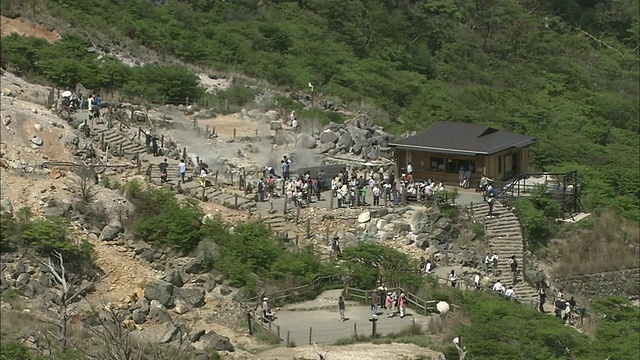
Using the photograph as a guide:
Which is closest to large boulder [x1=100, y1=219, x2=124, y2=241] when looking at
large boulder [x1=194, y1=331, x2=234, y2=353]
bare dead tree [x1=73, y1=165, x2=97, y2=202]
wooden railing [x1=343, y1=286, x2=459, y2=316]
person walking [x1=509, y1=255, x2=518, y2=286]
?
bare dead tree [x1=73, y1=165, x2=97, y2=202]

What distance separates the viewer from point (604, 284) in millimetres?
56969

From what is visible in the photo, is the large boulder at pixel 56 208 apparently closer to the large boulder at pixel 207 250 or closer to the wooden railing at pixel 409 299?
the large boulder at pixel 207 250

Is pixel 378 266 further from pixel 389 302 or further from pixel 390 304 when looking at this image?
pixel 390 304

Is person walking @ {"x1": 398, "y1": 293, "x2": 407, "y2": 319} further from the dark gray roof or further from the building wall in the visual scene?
the building wall

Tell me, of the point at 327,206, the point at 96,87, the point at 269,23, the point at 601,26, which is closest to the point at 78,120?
the point at 96,87

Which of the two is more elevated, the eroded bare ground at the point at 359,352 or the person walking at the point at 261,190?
the person walking at the point at 261,190

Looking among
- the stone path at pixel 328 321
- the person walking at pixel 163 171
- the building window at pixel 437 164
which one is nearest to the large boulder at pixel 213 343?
the stone path at pixel 328 321

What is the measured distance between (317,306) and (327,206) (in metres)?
8.56

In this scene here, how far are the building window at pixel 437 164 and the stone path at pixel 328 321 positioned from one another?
12929 mm

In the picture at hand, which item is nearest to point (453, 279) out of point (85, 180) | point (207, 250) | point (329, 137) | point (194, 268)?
point (207, 250)

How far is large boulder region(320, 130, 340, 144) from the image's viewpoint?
208 ft

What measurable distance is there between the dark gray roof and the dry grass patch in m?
5.45

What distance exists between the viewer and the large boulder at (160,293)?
46938 millimetres

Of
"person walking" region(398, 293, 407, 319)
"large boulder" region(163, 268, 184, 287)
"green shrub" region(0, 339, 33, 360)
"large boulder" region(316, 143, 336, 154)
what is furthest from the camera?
"large boulder" region(316, 143, 336, 154)
